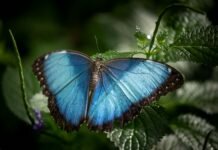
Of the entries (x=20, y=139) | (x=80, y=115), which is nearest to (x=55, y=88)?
(x=80, y=115)

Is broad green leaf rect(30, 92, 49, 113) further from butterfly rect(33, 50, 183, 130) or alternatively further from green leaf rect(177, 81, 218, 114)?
green leaf rect(177, 81, 218, 114)

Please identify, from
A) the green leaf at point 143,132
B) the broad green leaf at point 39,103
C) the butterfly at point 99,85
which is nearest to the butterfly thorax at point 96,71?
the butterfly at point 99,85

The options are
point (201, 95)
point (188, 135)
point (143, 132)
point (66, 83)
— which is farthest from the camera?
point (201, 95)

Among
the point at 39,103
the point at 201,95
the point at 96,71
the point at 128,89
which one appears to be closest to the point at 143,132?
the point at 128,89

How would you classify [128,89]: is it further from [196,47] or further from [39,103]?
[39,103]

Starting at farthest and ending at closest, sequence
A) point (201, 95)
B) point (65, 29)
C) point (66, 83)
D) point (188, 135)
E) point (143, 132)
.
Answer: point (65, 29)
point (201, 95)
point (188, 135)
point (66, 83)
point (143, 132)

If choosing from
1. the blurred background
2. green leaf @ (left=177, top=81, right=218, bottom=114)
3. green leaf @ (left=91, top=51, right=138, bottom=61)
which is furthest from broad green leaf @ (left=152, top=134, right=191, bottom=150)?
green leaf @ (left=91, top=51, right=138, bottom=61)
